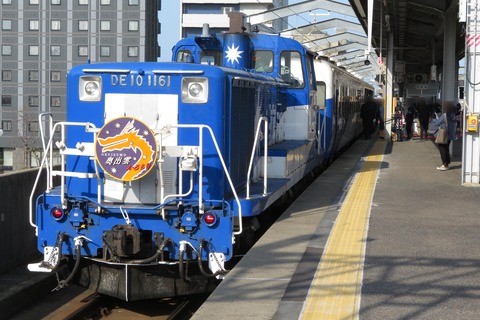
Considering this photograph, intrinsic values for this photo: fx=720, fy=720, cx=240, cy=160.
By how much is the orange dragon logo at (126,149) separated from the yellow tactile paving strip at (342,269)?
7.07ft

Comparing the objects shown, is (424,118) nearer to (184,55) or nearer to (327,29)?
(327,29)

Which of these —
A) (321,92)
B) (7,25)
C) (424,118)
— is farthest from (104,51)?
(321,92)

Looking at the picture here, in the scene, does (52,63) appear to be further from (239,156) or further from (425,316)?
(425,316)

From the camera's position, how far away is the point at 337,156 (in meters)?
21.6

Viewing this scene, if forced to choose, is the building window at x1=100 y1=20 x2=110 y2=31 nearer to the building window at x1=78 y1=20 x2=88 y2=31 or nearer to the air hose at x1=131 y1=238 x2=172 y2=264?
the building window at x1=78 y1=20 x2=88 y2=31

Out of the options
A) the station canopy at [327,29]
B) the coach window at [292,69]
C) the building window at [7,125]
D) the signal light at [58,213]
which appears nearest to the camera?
the signal light at [58,213]

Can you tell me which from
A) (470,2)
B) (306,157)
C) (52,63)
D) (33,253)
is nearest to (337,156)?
(470,2)

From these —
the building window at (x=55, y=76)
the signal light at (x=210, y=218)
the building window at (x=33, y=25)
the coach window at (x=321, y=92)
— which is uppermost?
the building window at (x=33, y=25)

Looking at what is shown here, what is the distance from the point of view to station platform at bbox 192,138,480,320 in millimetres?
6363

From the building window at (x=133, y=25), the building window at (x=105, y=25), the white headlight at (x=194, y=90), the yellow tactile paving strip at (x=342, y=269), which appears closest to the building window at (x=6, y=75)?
the building window at (x=105, y=25)

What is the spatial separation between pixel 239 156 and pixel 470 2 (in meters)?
8.16

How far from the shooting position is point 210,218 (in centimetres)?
762

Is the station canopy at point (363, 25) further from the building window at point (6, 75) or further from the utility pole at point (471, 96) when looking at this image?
the building window at point (6, 75)

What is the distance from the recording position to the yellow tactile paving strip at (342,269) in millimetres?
6297
